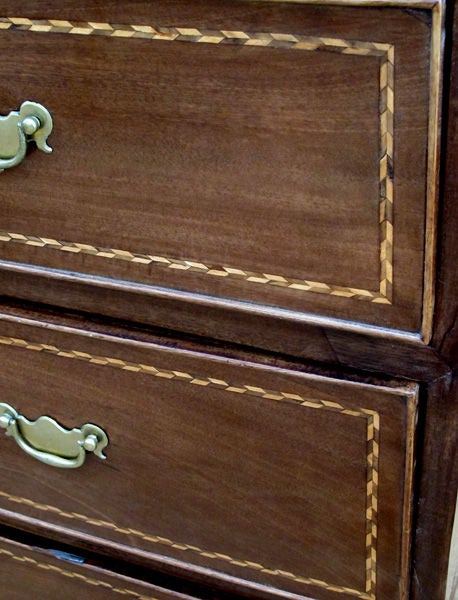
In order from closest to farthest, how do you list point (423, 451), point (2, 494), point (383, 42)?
1. point (383, 42)
2. point (423, 451)
3. point (2, 494)

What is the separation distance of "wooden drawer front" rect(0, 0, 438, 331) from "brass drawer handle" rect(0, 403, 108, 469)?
0.12m

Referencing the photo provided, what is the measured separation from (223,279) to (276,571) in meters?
0.21

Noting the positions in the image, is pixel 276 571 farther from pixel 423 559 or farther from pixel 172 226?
pixel 172 226

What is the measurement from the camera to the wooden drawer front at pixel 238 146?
38 centimetres

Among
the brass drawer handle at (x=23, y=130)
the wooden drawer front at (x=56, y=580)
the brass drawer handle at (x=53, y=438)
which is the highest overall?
the brass drawer handle at (x=23, y=130)

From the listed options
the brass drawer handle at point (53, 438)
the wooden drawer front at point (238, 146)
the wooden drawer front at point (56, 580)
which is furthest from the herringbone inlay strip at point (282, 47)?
the wooden drawer front at point (56, 580)

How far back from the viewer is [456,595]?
566 millimetres

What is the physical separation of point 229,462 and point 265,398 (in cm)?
6

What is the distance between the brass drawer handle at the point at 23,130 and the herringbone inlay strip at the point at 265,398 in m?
0.13

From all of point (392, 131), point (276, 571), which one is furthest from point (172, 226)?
point (276, 571)

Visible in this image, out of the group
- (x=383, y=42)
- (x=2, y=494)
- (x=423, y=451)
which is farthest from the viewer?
(x=2, y=494)

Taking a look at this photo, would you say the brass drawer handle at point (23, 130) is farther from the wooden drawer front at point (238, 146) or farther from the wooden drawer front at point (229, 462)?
the wooden drawer front at point (229, 462)

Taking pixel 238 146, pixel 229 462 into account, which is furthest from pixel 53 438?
pixel 238 146

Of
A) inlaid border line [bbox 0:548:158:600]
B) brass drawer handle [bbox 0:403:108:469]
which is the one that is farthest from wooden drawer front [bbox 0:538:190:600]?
brass drawer handle [bbox 0:403:108:469]
